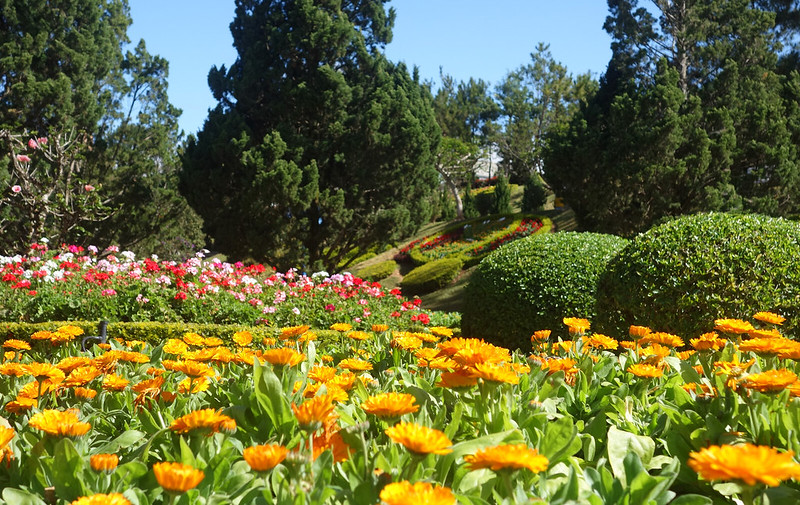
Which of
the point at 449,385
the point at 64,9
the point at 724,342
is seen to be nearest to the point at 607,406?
the point at 449,385

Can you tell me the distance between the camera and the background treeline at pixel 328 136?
1282cm

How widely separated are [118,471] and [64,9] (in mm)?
15846

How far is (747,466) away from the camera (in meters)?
0.80

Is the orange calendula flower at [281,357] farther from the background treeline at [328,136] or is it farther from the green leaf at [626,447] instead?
the background treeline at [328,136]

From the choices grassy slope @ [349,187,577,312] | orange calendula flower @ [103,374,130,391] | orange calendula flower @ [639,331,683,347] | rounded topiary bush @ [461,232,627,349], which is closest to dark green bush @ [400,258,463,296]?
grassy slope @ [349,187,577,312]

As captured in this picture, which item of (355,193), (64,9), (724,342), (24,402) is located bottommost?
(724,342)

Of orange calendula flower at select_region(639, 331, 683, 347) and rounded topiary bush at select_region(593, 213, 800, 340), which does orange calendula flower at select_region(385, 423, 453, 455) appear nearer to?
orange calendula flower at select_region(639, 331, 683, 347)

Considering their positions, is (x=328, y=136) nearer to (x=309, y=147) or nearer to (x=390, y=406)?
(x=309, y=147)

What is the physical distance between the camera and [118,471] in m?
1.12

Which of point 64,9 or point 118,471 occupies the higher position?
point 64,9

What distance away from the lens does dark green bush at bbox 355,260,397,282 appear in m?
18.2

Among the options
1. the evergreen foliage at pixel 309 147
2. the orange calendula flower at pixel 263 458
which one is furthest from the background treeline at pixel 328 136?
the orange calendula flower at pixel 263 458

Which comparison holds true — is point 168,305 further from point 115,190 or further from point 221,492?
point 115,190

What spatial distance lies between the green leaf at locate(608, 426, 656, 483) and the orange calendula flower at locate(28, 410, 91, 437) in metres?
1.11
